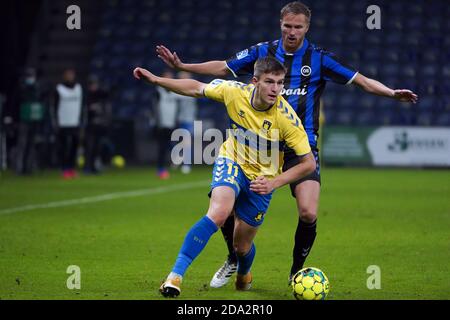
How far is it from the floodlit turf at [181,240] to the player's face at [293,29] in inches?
70.1

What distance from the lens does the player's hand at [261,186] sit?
668 cm

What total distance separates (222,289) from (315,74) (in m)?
1.76

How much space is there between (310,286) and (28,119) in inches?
580

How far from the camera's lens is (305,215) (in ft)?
24.7

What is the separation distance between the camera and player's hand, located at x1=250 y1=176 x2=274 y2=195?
6.68 meters

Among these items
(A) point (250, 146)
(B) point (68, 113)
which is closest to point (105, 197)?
(B) point (68, 113)

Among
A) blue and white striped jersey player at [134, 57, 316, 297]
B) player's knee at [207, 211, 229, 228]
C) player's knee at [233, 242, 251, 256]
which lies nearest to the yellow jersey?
blue and white striped jersey player at [134, 57, 316, 297]

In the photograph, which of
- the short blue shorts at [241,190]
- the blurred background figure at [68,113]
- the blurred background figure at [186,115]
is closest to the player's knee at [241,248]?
the short blue shorts at [241,190]

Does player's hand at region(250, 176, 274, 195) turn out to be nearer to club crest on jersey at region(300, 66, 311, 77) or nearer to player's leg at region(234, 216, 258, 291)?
player's leg at region(234, 216, 258, 291)

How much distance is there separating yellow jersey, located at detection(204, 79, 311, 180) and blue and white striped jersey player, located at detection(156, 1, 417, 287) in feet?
1.30

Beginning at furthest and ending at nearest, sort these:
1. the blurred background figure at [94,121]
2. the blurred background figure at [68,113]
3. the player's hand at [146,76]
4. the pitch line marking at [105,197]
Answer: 1. the blurred background figure at [94,121]
2. the blurred background figure at [68,113]
3. the pitch line marking at [105,197]
4. the player's hand at [146,76]

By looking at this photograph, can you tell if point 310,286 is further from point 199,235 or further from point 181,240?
point 181,240

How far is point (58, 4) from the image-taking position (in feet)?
90.9

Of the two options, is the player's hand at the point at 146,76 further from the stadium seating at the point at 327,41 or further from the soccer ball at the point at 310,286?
the stadium seating at the point at 327,41
